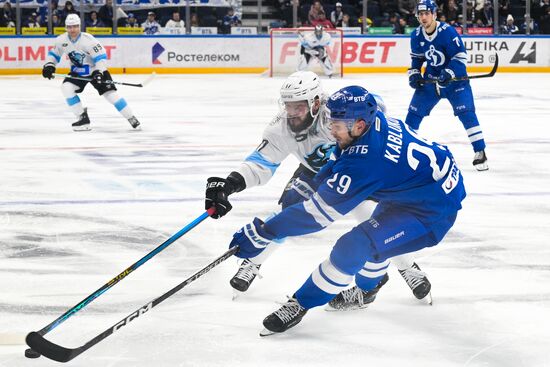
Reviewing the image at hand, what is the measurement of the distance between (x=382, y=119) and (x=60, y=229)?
2238 mm

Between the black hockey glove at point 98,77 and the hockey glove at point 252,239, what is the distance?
621 centimetres

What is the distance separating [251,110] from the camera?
1052 centimetres

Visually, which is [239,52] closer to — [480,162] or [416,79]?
[416,79]

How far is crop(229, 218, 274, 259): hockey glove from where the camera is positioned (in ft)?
9.71

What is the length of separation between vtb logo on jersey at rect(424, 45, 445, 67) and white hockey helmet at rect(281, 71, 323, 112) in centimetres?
381

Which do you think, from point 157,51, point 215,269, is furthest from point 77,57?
point 157,51

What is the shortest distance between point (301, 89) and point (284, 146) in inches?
11.2

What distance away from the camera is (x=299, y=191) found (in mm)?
3438

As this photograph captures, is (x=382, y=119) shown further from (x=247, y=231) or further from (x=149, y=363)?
(x=149, y=363)

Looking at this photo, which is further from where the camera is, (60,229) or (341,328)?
(60,229)


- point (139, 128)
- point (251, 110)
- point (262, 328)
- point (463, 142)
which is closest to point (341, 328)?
point (262, 328)

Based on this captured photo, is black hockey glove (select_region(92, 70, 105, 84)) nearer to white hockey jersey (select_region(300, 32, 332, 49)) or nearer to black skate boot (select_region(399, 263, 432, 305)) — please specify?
black skate boot (select_region(399, 263, 432, 305))

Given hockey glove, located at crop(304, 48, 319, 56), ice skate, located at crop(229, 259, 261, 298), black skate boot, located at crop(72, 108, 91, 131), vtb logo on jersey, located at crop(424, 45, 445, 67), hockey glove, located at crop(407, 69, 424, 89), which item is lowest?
black skate boot, located at crop(72, 108, 91, 131)

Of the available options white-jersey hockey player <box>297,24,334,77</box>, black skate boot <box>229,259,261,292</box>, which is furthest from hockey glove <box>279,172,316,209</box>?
white-jersey hockey player <box>297,24,334,77</box>
